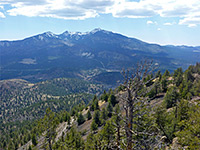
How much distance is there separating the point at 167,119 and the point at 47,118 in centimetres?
3042

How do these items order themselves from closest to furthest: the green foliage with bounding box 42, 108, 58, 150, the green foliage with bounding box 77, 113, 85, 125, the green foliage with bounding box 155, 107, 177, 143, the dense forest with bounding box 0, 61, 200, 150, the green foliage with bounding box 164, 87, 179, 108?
1. the dense forest with bounding box 0, 61, 200, 150
2. the green foliage with bounding box 155, 107, 177, 143
3. the green foliage with bounding box 42, 108, 58, 150
4. the green foliage with bounding box 164, 87, 179, 108
5. the green foliage with bounding box 77, 113, 85, 125

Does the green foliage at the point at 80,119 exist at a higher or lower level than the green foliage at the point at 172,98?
lower

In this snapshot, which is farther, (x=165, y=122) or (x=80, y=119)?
(x=80, y=119)

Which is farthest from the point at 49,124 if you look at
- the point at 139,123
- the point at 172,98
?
the point at 172,98

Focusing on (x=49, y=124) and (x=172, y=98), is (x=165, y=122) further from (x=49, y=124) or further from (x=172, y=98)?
(x=49, y=124)

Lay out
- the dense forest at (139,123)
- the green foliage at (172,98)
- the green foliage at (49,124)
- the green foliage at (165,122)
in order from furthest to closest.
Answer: the green foliage at (172,98) < the green foliage at (49,124) < the green foliage at (165,122) < the dense forest at (139,123)

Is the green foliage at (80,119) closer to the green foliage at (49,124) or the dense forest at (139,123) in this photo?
the dense forest at (139,123)

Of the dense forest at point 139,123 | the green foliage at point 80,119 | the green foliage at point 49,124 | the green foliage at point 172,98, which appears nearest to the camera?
the dense forest at point 139,123

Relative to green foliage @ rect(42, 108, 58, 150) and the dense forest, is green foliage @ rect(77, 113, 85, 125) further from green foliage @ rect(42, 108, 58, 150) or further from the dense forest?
green foliage @ rect(42, 108, 58, 150)

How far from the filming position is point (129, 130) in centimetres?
1334

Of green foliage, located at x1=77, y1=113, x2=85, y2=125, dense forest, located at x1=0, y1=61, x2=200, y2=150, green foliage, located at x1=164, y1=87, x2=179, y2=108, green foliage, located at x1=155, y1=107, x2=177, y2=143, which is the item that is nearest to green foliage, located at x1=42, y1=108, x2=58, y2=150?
dense forest, located at x1=0, y1=61, x2=200, y2=150

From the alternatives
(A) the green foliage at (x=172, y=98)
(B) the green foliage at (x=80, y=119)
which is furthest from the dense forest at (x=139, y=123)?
(B) the green foliage at (x=80, y=119)

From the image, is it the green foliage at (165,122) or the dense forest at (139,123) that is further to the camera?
the green foliage at (165,122)

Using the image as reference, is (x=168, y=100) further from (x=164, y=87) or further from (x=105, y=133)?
(x=164, y=87)
